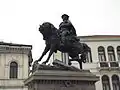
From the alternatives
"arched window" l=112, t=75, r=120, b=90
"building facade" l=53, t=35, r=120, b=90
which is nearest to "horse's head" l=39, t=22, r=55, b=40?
"building facade" l=53, t=35, r=120, b=90

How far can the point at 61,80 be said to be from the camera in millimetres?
7176

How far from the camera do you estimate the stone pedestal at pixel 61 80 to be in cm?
690

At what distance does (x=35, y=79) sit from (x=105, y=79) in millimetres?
18968

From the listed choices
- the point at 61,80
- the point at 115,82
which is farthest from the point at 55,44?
the point at 115,82

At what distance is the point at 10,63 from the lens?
77.3 feet

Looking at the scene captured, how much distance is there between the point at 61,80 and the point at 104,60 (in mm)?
18882

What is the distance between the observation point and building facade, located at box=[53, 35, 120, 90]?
24.5 metres

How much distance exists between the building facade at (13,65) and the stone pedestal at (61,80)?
1645 centimetres

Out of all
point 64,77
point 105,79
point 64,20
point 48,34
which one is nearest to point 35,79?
point 64,77

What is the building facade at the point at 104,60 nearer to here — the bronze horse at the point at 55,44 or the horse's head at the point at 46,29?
the bronze horse at the point at 55,44

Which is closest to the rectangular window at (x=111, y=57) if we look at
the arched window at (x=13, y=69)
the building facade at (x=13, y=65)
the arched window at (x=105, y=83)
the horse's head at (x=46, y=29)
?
the arched window at (x=105, y=83)

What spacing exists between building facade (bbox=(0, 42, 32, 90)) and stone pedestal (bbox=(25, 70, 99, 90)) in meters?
16.4

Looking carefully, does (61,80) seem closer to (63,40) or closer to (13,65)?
(63,40)

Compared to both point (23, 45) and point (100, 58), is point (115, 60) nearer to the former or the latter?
point (100, 58)
